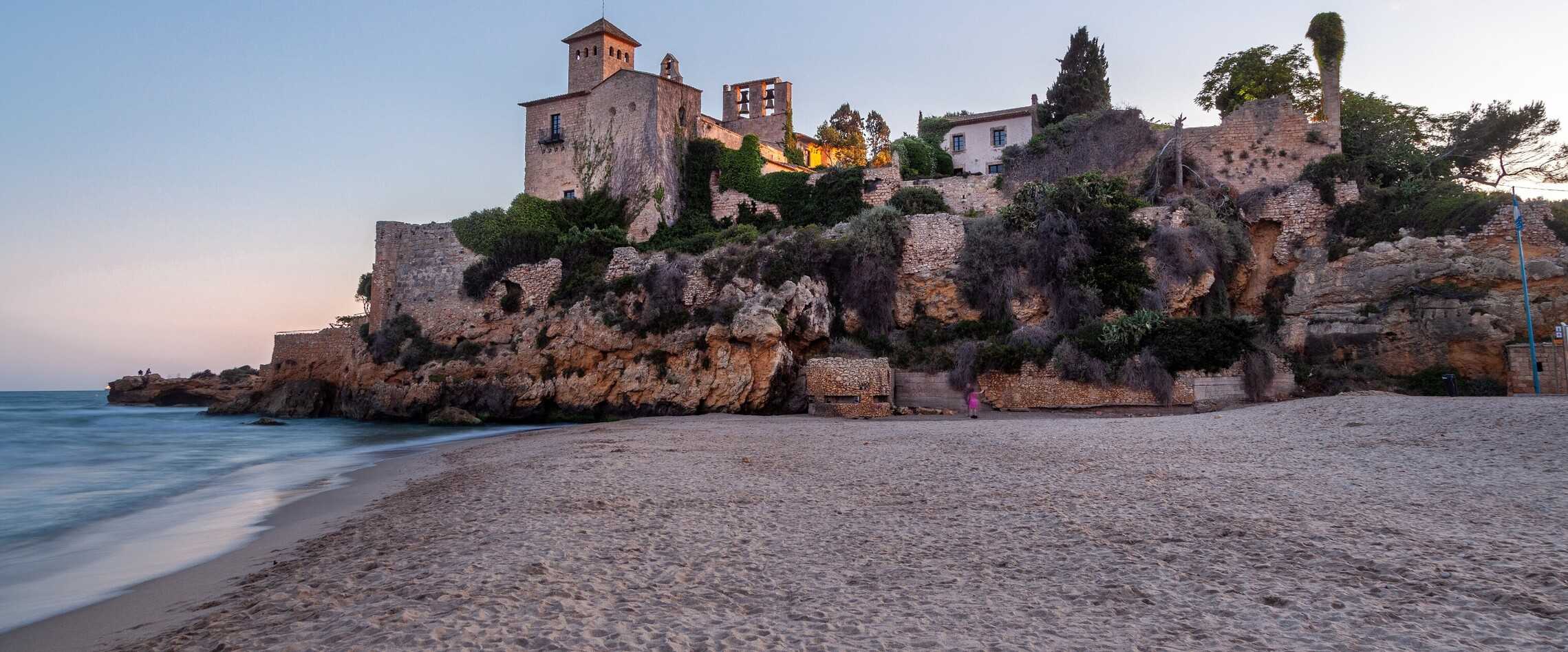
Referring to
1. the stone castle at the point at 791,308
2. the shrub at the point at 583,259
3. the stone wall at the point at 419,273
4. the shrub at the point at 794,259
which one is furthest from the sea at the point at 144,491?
the shrub at the point at 794,259

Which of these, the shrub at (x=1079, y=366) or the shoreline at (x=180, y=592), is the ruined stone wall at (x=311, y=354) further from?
the shrub at (x=1079, y=366)

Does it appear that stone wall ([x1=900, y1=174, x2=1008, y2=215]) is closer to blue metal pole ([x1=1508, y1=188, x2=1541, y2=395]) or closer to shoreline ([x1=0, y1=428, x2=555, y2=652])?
blue metal pole ([x1=1508, y1=188, x2=1541, y2=395])

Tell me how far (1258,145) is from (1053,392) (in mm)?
15374

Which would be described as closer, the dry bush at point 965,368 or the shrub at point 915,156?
the dry bush at point 965,368

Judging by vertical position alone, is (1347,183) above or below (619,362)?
above

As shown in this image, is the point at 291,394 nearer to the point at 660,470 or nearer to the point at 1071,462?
the point at 660,470

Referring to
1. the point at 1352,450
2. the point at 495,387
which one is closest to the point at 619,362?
the point at 495,387

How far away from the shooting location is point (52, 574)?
5.91 metres

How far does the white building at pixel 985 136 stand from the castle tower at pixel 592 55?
626 inches

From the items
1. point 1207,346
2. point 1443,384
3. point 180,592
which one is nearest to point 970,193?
point 1207,346

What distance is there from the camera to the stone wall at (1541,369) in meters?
14.9

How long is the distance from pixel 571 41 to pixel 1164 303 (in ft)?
93.4

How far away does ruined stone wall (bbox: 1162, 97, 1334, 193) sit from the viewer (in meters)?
25.6

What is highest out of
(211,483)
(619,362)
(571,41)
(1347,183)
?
(571,41)
